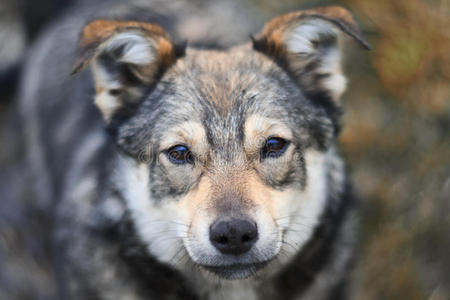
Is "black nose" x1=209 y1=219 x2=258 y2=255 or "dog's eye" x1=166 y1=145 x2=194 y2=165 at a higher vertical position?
"dog's eye" x1=166 y1=145 x2=194 y2=165

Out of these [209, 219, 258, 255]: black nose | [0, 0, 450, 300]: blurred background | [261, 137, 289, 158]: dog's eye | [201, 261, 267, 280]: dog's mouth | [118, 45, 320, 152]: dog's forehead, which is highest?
[118, 45, 320, 152]: dog's forehead

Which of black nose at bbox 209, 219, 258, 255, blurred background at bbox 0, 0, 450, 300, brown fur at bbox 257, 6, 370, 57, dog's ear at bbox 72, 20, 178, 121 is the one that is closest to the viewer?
black nose at bbox 209, 219, 258, 255

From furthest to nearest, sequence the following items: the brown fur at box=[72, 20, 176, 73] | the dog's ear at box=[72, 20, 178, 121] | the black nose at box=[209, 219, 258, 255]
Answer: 1. the dog's ear at box=[72, 20, 178, 121]
2. the brown fur at box=[72, 20, 176, 73]
3. the black nose at box=[209, 219, 258, 255]

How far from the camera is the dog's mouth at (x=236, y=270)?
3.46 meters

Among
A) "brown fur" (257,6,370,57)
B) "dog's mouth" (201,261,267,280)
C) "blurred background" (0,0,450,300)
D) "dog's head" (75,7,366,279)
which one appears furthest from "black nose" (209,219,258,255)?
"blurred background" (0,0,450,300)

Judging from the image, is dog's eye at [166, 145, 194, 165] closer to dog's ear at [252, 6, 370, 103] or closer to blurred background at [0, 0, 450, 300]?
dog's ear at [252, 6, 370, 103]

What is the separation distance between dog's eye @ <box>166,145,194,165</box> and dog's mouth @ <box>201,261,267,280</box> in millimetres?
640

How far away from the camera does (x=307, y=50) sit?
397cm

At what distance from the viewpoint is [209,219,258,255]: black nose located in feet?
10.5

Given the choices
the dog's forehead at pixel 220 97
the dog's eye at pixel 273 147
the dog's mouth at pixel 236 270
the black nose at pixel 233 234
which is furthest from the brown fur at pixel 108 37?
the dog's mouth at pixel 236 270

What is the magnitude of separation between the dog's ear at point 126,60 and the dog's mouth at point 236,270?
1220 millimetres

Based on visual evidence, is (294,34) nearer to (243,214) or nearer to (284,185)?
(284,185)

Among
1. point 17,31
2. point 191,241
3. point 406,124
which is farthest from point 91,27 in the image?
point 17,31

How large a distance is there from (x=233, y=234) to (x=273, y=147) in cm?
67
